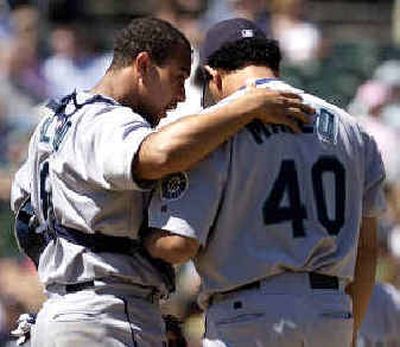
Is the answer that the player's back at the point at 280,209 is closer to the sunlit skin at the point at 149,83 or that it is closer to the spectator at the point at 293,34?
the sunlit skin at the point at 149,83

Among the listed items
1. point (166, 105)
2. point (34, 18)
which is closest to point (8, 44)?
point (34, 18)

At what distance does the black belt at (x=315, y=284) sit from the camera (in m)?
4.77

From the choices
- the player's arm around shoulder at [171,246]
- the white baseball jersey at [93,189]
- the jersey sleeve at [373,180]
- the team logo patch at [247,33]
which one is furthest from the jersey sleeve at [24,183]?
the jersey sleeve at [373,180]

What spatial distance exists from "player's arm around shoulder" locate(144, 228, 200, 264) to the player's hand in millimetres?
480

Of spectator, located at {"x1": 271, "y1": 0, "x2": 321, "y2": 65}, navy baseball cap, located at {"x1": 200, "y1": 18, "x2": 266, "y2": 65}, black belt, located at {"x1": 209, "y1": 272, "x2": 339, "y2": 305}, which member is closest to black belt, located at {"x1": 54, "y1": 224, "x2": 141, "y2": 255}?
black belt, located at {"x1": 209, "y1": 272, "x2": 339, "y2": 305}

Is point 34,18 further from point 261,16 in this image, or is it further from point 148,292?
point 148,292

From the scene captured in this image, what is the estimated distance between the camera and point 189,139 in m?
4.62

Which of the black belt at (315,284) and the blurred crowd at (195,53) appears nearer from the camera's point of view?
the black belt at (315,284)

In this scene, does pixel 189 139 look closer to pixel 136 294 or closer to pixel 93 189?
pixel 93 189

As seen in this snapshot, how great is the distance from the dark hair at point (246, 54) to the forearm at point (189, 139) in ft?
1.01

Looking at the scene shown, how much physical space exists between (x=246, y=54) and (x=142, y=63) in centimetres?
38

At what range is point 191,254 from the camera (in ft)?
15.7

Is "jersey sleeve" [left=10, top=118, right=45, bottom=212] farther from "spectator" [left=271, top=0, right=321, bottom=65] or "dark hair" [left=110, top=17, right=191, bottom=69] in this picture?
"spectator" [left=271, top=0, right=321, bottom=65]

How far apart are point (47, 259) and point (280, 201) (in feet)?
3.03
